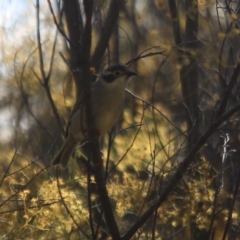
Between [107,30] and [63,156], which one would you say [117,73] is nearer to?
[107,30]

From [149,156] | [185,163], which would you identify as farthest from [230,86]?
[149,156]

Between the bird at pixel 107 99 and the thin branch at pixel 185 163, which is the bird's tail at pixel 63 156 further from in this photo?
the thin branch at pixel 185 163

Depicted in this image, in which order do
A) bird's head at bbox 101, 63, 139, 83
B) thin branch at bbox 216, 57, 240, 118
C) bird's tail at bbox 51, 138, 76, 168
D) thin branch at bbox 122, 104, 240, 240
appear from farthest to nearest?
bird's tail at bbox 51, 138, 76, 168
bird's head at bbox 101, 63, 139, 83
thin branch at bbox 122, 104, 240, 240
thin branch at bbox 216, 57, 240, 118

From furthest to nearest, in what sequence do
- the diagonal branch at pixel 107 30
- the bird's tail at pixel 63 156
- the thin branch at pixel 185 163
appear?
the bird's tail at pixel 63 156 < the diagonal branch at pixel 107 30 < the thin branch at pixel 185 163

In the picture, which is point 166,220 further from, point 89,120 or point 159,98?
point 159,98

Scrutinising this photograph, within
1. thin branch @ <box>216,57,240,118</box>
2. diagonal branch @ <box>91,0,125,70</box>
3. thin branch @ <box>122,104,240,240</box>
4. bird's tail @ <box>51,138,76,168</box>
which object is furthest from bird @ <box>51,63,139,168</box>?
thin branch @ <box>216,57,240,118</box>

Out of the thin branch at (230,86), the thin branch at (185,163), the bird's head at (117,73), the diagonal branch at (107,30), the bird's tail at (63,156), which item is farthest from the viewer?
the bird's tail at (63,156)

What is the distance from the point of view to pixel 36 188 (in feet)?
17.6

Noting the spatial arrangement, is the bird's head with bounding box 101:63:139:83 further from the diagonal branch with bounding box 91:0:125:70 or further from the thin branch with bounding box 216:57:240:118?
the thin branch with bounding box 216:57:240:118

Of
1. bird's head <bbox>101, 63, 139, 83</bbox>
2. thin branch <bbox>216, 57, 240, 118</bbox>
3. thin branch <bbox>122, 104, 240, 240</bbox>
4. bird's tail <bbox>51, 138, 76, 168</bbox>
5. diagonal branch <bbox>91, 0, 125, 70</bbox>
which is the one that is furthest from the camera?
bird's tail <bbox>51, 138, 76, 168</bbox>

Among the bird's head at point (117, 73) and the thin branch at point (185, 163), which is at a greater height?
the bird's head at point (117, 73)

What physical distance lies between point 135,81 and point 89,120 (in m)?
4.45

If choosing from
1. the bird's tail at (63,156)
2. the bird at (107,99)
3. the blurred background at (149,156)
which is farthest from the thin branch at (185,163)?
the bird's tail at (63,156)

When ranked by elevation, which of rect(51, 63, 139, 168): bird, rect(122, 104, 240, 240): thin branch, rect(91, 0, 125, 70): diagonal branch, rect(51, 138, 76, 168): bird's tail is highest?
rect(91, 0, 125, 70): diagonal branch
